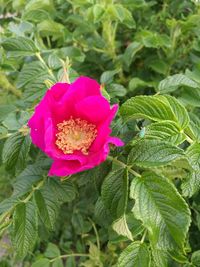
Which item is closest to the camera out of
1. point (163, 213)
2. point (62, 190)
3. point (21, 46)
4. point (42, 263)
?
point (163, 213)

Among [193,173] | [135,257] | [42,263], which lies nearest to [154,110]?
[193,173]

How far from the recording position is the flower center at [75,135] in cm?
65

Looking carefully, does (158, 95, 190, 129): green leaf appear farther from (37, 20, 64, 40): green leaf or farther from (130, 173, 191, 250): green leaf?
(37, 20, 64, 40): green leaf

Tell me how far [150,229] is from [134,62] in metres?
0.90

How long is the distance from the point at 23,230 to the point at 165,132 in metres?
0.29

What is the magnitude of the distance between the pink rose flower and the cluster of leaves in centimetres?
5

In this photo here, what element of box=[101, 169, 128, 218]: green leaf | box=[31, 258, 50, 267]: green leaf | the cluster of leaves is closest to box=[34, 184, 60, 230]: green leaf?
the cluster of leaves

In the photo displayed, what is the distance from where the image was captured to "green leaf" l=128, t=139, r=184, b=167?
0.58 metres

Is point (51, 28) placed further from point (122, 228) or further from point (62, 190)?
point (122, 228)

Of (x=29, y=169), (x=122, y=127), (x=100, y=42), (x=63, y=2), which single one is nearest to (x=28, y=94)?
(x=29, y=169)

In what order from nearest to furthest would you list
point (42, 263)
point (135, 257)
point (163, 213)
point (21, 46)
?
point (163, 213)
point (135, 257)
point (21, 46)
point (42, 263)

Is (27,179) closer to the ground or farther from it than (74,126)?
closer to the ground

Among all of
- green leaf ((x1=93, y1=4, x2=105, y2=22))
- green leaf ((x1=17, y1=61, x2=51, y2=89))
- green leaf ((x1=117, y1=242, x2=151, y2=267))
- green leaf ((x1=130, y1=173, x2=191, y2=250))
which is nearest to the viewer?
green leaf ((x1=130, y1=173, x2=191, y2=250))

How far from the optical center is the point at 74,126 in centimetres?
68
